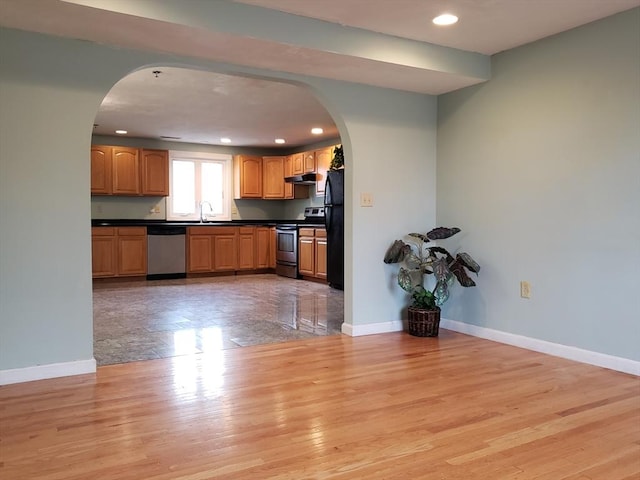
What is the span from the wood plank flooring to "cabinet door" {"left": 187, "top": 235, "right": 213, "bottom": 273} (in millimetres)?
4715

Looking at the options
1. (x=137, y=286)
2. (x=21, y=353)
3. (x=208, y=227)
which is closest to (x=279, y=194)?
(x=208, y=227)

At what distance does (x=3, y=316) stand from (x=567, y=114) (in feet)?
12.1

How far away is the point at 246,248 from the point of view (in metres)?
8.41

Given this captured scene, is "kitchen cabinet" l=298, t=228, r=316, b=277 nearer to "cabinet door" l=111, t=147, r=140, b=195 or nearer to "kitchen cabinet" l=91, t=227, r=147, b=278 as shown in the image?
"kitchen cabinet" l=91, t=227, r=147, b=278

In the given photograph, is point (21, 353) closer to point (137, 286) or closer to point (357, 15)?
point (357, 15)

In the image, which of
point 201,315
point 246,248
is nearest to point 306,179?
point 246,248

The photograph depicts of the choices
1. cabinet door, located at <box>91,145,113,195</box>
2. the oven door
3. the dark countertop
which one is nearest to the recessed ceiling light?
the dark countertop

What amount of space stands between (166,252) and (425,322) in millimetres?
4941

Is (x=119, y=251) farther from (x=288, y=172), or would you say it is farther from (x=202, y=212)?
(x=288, y=172)

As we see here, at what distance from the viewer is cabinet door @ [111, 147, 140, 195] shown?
7492 mm

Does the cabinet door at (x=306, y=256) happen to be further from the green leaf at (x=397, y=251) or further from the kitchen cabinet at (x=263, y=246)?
the green leaf at (x=397, y=251)

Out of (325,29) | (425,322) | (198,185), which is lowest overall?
(425,322)

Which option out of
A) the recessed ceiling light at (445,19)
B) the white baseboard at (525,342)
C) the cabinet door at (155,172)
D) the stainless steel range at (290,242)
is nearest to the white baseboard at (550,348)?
the white baseboard at (525,342)

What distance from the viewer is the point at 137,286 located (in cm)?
702
